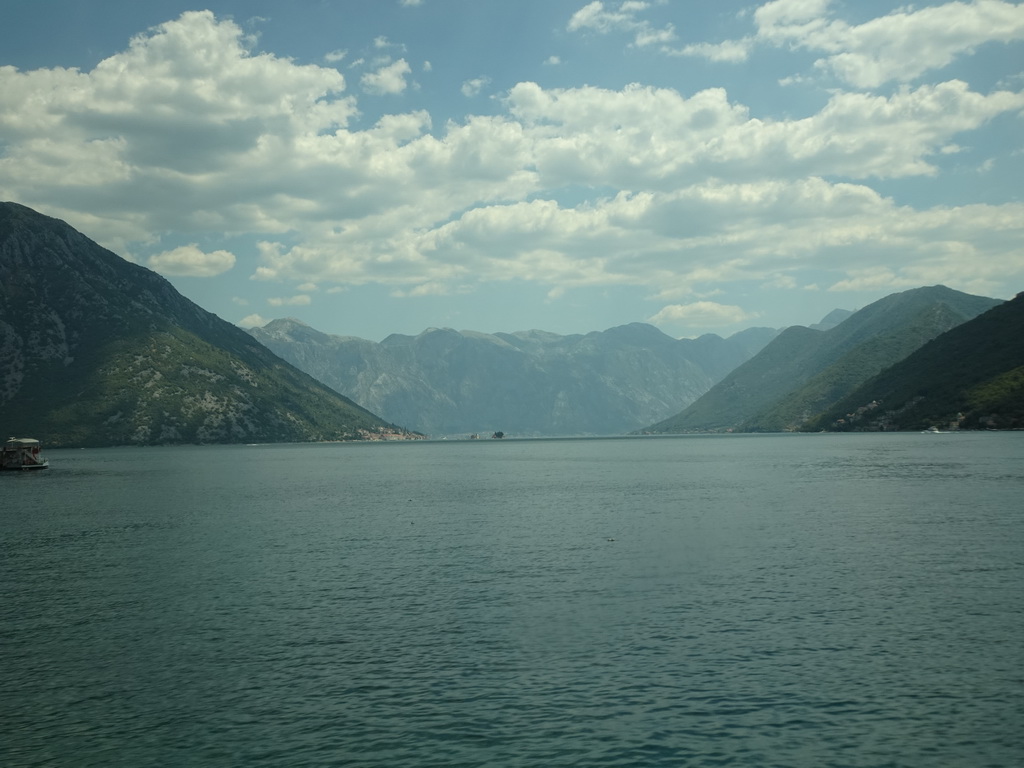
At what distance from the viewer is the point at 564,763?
Answer: 28766 mm

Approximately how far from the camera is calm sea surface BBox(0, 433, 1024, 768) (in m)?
31.0

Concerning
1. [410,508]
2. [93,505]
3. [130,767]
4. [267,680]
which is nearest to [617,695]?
[267,680]

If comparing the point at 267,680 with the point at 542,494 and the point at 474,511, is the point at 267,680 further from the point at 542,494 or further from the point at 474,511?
the point at 542,494

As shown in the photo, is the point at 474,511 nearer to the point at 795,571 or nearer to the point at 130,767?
the point at 795,571

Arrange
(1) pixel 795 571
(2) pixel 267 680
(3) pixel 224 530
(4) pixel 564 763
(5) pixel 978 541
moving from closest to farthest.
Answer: (4) pixel 564 763 < (2) pixel 267 680 < (1) pixel 795 571 < (5) pixel 978 541 < (3) pixel 224 530

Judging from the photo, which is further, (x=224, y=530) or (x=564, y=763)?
(x=224, y=530)

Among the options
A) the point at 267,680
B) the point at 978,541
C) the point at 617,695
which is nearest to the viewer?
the point at 617,695

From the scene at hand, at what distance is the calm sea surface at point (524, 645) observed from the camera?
1220 inches

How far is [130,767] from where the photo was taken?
29516 millimetres

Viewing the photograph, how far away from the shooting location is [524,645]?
145 feet

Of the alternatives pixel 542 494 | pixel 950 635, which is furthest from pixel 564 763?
pixel 542 494

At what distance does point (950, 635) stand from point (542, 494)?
354 feet

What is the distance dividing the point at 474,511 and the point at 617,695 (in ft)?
280

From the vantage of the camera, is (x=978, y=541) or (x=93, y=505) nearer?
(x=978, y=541)
